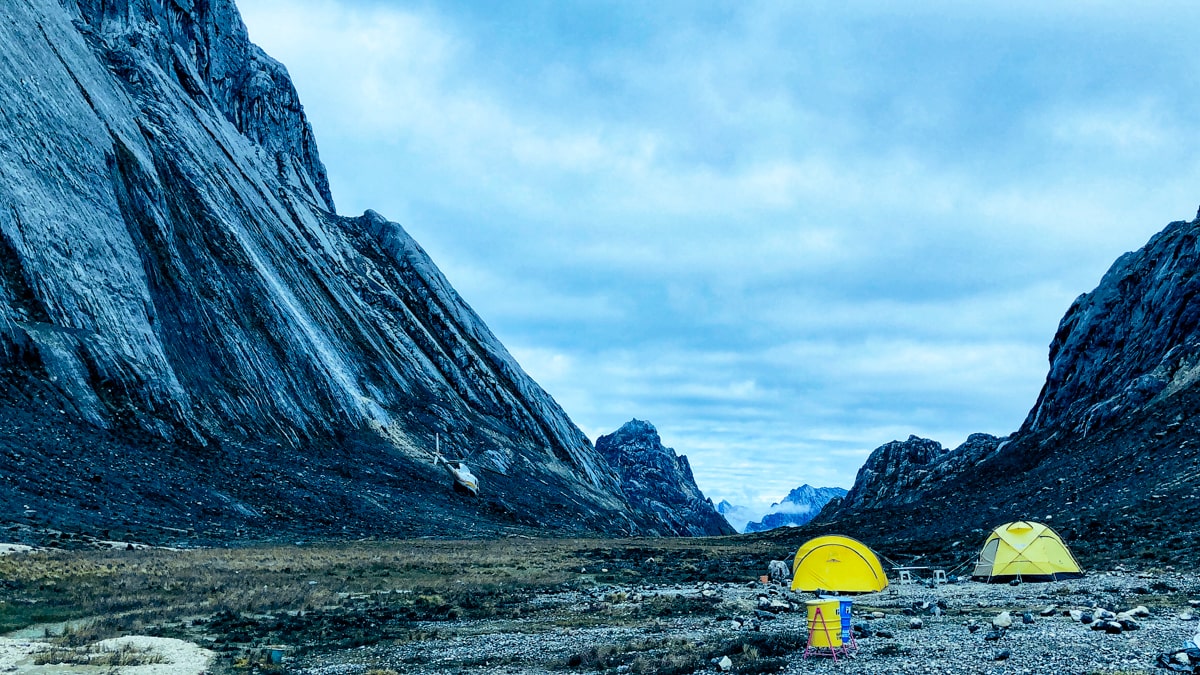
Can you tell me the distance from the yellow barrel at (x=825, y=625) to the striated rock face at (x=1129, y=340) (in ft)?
208

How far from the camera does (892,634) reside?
19.2m

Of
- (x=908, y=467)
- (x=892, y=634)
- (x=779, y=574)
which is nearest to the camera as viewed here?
(x=892, y=634)

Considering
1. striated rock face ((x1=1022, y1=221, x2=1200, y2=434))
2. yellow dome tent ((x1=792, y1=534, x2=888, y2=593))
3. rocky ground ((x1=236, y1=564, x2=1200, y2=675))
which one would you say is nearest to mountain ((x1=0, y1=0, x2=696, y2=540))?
rocky ground ((x1=236, y1=564, x2=1200, y2=675))

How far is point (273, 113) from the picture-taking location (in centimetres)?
13525

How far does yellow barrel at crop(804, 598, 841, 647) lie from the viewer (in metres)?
17.1

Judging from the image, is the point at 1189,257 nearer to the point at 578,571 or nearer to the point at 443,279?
the point at 578,571

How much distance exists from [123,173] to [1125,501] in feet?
316

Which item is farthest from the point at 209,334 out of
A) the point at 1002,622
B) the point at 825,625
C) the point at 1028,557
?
the point at 1002,622

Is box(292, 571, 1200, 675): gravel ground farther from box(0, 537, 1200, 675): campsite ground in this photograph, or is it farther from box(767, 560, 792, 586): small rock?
box(767, 560, 792, 586): small rock

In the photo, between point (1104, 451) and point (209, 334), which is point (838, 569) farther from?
point (209, 334)

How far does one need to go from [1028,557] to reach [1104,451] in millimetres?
40257

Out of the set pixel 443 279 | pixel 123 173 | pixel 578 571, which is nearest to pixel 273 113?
pixel 443 279

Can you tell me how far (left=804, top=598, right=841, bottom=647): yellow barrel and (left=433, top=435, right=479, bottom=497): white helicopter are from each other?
7527 centimetres

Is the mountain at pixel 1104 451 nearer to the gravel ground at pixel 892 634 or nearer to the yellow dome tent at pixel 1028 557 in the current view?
the yellow dome tent at pixel 1028 557
